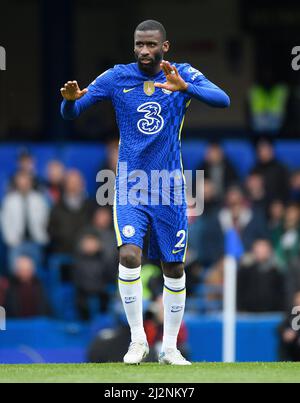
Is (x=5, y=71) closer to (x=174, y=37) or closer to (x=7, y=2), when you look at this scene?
(x=7, y=2)

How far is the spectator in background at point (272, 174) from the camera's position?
17500mm

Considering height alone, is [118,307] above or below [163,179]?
below

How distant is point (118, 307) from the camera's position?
1545 cm

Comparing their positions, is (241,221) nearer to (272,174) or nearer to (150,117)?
(272,174)

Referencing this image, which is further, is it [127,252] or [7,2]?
[7,2]

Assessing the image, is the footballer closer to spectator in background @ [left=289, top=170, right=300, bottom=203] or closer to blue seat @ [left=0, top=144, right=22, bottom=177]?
spectator in background @ [left=289, top=170, right=300, bottom=203]

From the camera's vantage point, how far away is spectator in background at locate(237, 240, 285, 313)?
1544cm

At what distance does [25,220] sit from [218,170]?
2649 millimetres

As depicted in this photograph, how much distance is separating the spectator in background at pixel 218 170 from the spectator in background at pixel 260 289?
7.11 feet

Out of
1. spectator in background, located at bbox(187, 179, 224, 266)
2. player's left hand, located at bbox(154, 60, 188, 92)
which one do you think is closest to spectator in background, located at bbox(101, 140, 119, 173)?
spectator in background, located at bbox(187, 179, 224, 266)

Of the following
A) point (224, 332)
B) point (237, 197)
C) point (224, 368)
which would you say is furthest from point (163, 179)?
point (237, 197)

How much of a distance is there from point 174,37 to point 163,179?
1420 cm

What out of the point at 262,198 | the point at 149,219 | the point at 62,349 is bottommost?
the point at 62,349

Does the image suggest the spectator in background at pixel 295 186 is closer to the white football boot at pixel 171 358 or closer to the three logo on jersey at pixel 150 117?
the white football boot at pixel 171 358
